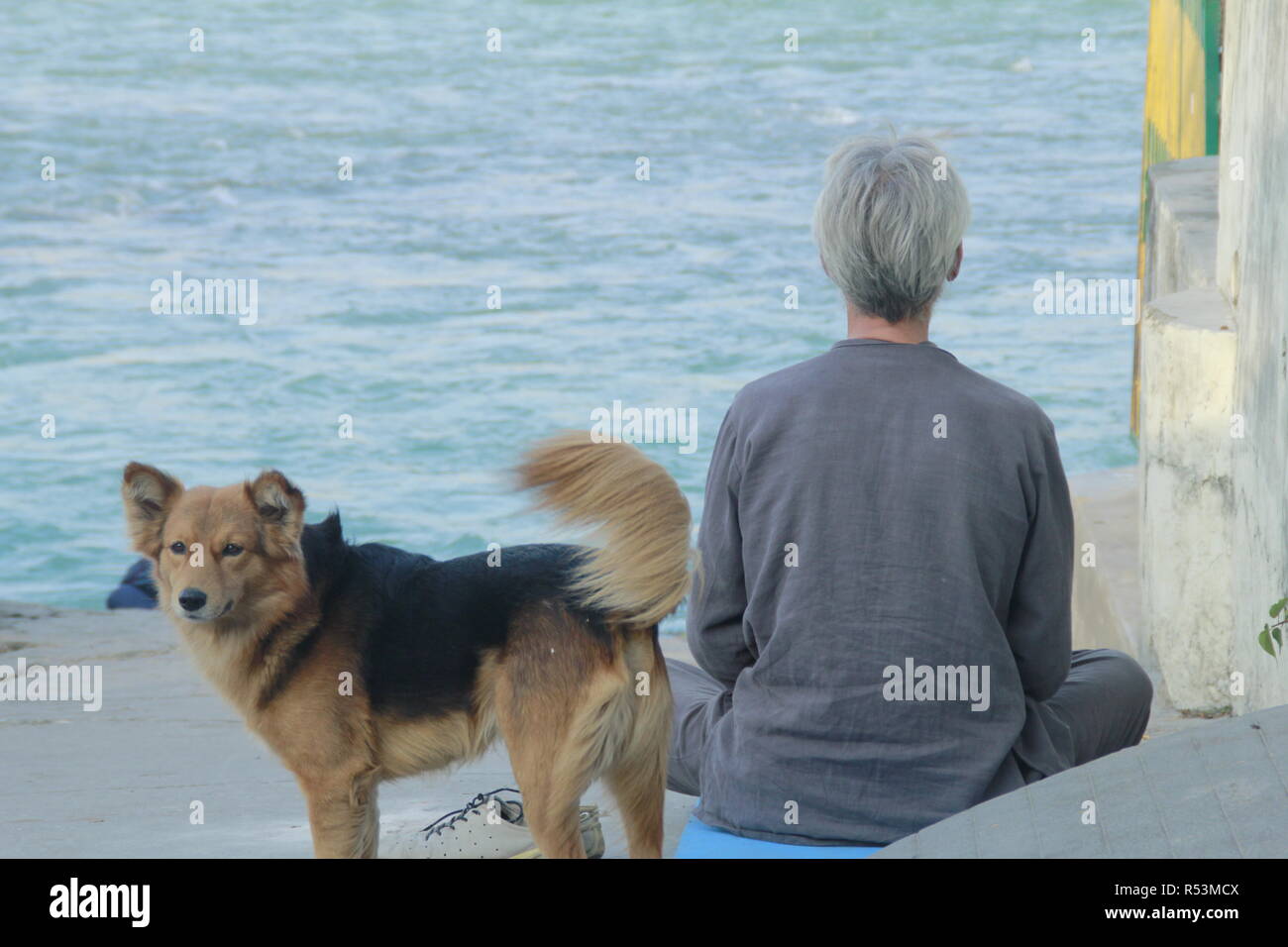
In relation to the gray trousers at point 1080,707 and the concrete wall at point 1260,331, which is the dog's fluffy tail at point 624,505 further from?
the concrete wall at point 1260,331

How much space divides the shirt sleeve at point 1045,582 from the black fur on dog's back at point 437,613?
102cm

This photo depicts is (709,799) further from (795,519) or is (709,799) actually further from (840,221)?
(840,221)

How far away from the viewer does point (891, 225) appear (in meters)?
2.85

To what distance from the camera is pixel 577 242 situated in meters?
27.0

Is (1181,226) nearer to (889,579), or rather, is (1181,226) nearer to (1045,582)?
(1045,582)

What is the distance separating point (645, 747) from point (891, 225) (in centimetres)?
143

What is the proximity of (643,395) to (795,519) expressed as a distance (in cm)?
1586

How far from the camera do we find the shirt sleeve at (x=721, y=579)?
3000 millimetres

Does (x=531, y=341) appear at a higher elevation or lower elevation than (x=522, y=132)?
lower

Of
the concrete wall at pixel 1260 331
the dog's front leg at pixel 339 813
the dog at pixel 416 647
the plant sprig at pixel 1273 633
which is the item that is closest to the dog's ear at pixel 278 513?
the dog at pixel 416 647

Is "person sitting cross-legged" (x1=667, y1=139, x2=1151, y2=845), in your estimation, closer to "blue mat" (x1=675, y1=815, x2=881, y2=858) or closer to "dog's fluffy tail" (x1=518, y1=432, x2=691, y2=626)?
"blue mat" (x1=675, y1=815, x2=881, y2=858)

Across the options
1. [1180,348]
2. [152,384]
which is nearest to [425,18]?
[152,384]

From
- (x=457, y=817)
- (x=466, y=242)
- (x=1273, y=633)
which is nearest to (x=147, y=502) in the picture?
(x=457, y=817)

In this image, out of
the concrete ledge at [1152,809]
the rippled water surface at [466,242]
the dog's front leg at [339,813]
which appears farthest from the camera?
the rippled water surface at [466,242]
